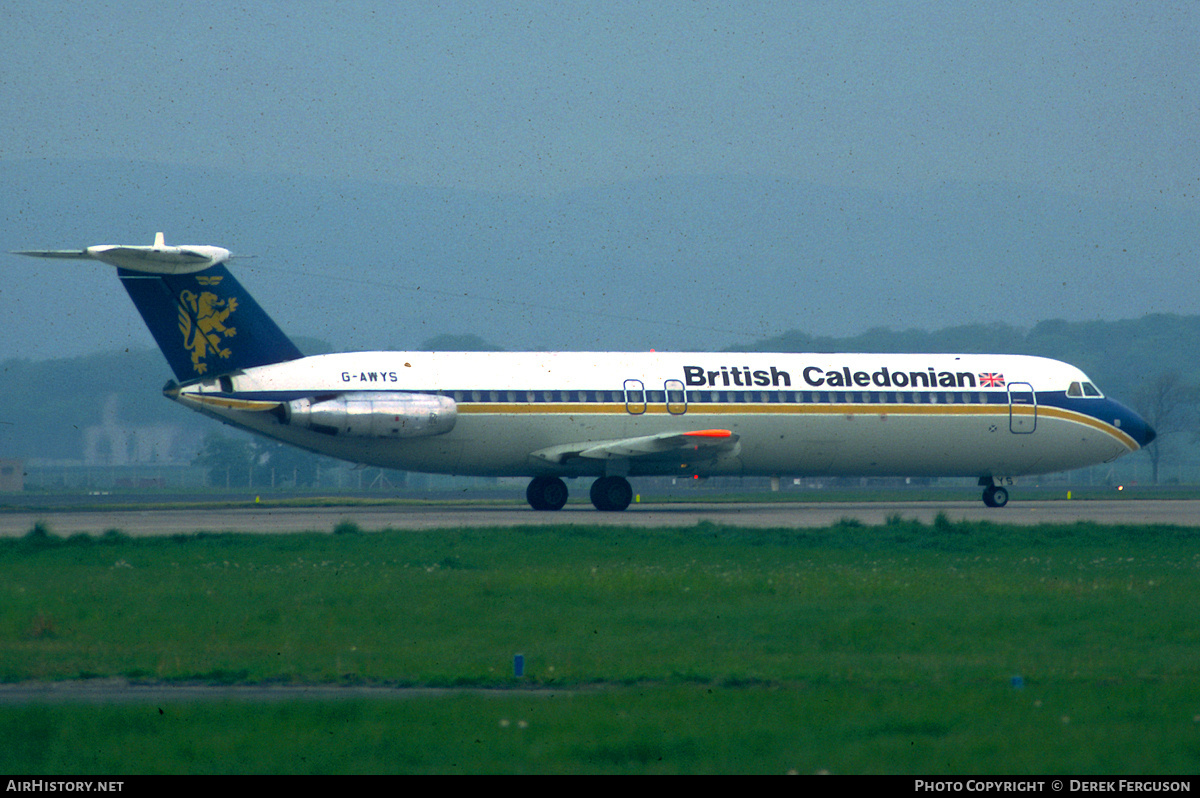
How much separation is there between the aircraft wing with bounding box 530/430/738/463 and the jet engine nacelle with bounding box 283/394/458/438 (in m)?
3.11

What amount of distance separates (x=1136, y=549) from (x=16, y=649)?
20115mm

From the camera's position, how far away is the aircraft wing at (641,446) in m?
36.2

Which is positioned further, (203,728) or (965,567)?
(965,567)

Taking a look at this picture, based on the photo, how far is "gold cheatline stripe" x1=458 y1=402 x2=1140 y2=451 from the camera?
36.4m

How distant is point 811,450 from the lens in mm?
39156

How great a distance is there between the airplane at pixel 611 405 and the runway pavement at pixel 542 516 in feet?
4.82

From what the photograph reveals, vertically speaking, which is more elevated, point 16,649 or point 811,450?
A: point 811,450

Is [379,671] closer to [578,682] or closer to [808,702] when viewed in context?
[578,682]

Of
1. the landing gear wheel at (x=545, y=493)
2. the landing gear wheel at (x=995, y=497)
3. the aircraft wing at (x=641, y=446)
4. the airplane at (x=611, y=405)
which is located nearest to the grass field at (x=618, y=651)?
the airplane at (x=611, y=405)

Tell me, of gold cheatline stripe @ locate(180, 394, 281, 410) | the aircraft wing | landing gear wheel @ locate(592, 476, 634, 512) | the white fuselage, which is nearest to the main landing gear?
landing gear wheel @ locate(592, 476, 634, 512)

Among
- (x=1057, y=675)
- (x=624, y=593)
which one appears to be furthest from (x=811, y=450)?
(x=1057, y=675)

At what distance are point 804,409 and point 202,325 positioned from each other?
1745 cm

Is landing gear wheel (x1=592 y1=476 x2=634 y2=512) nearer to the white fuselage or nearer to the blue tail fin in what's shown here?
the white fuselage
